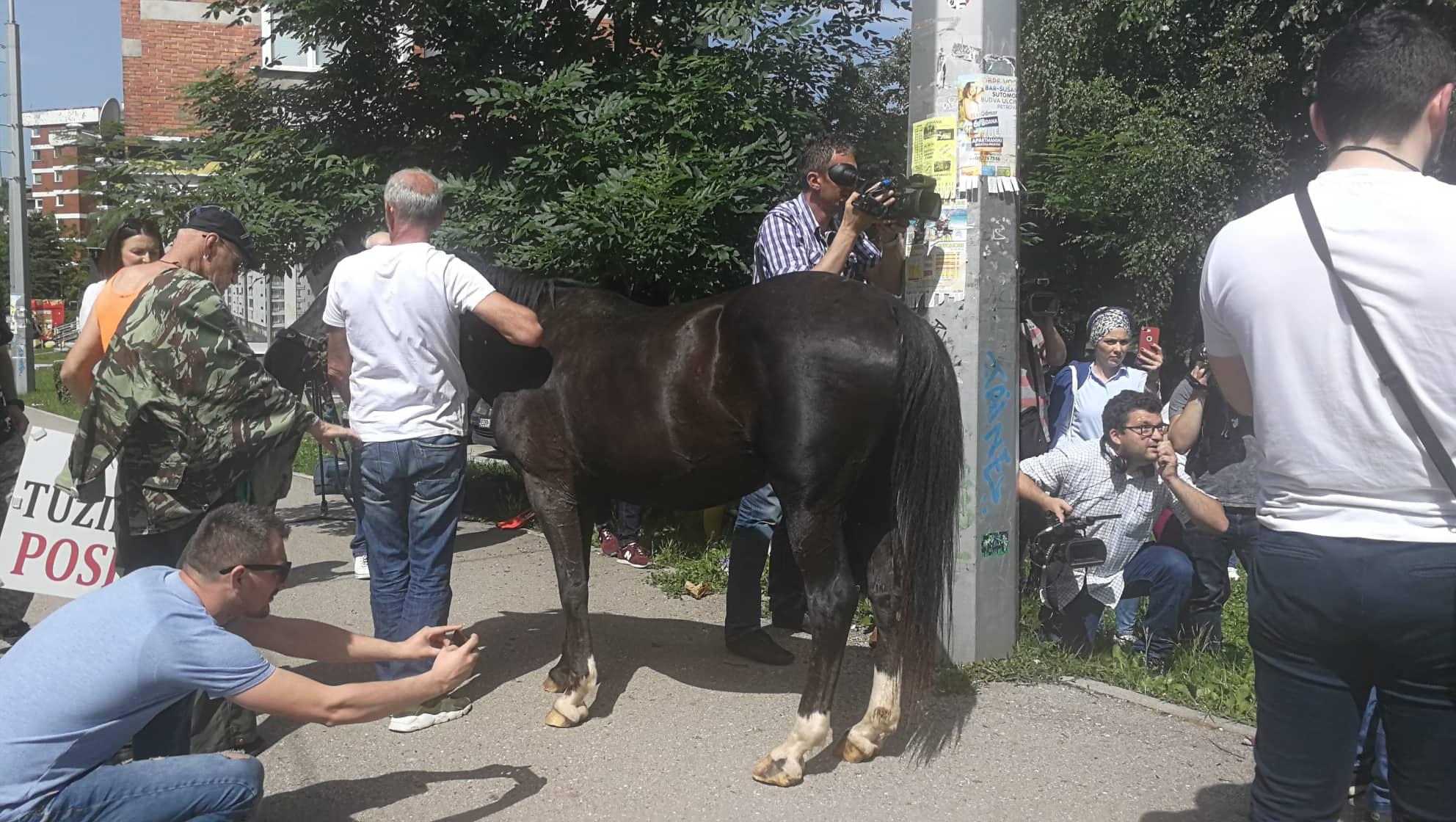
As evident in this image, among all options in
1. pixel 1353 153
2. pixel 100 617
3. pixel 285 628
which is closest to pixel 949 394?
pixel 1353 153

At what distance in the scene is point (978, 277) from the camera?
4.71 m

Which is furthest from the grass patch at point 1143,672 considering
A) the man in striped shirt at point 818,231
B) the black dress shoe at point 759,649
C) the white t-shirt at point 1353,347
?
the white t-shirt at point 1353,347

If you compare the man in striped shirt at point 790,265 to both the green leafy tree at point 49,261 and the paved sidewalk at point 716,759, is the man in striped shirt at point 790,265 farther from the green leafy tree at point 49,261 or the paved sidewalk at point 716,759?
the green leafy tree at point 49,261

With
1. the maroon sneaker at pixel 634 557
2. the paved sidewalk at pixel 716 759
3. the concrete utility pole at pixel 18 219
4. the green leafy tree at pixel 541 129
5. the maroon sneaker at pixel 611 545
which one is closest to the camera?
the paved sidewalk at pixel 716 759

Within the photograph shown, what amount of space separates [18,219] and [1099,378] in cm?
2470

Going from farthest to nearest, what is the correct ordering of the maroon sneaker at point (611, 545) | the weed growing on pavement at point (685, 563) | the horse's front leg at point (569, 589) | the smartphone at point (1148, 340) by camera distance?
the maroon sneaker at point (611, 545), the weed growing on pavement at point (685, 563), the smartphone at point (1148, 340), the horse's front leg at point (569, 589)

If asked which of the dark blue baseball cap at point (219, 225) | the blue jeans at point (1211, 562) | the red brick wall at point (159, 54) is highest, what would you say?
the red brick wall at point (159, 54)

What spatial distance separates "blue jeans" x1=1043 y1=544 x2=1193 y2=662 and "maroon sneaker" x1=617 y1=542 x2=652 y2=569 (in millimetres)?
2822

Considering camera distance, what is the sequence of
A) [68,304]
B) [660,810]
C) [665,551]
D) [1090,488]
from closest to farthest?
[660,810], [1090,488], [665,551], [68,304]

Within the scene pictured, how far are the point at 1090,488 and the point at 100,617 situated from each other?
3867 mm

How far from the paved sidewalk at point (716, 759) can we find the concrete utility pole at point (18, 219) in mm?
22038

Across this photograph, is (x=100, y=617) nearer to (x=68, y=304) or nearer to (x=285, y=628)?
(x=285, y=628)

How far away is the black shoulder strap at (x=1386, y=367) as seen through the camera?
6.44 feet

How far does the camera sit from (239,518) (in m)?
2.95
